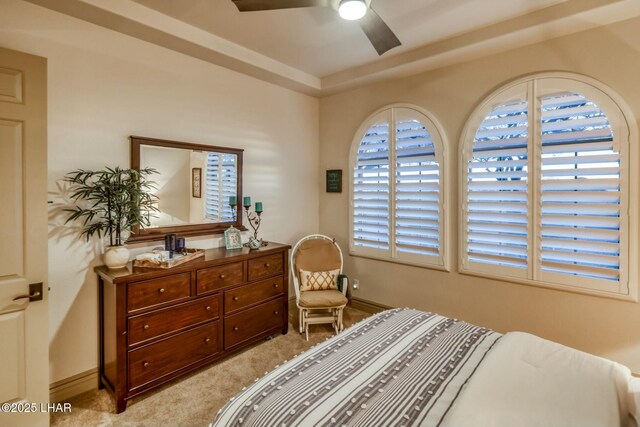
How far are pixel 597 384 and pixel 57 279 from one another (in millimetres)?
3154

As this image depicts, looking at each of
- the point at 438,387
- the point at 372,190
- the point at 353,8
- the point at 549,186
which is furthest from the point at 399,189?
the point at 438,387

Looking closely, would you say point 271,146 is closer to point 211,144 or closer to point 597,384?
point 211,144

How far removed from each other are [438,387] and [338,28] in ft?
8.95

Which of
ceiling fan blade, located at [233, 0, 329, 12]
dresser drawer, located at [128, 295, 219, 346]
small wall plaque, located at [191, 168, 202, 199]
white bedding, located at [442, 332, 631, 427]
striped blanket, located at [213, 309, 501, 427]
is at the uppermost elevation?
ceiling fan blade, located at [233, 0, 329, 12]

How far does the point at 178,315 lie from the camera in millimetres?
2350

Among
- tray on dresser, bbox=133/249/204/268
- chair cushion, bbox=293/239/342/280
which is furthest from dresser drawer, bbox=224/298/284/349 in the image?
tray on dresser, bbox=133/249/204/268

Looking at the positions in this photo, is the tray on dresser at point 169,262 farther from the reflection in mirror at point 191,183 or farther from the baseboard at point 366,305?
the baseboard at point 366,305

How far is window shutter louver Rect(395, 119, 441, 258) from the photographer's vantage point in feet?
10.4

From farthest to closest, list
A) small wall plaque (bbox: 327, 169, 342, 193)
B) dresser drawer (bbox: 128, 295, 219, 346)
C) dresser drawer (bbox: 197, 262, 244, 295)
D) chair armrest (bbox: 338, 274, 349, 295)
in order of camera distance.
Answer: small wall plaque (bbox: 327, 169, 342, 193)
chair armrest (bbox: 338, 274, 349, 295)
dresser drawer (bbox: 197, 262, 244, 295)
dresser drawer (bbox: 128, 295, 219, 346)

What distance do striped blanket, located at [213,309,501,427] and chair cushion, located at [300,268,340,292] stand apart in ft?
5.14

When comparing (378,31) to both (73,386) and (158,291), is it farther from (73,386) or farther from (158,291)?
(73,386)

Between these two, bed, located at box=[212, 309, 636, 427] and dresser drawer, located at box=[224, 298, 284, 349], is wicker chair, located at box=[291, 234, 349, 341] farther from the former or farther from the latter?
bed, located at box=[212, 309, 636, 427]

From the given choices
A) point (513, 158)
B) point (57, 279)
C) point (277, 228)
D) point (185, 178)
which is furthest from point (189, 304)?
point (513, 158)

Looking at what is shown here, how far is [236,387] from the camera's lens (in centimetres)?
237
